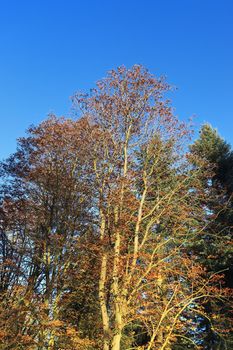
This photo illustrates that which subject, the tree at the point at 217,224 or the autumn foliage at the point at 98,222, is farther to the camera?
the tree at the point at 217,224

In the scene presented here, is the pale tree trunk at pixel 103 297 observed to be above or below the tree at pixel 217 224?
below

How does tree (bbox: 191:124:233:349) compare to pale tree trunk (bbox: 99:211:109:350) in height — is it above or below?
above

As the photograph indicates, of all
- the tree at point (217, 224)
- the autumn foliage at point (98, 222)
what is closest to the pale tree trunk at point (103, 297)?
the autumn foliage at point (98, 222)

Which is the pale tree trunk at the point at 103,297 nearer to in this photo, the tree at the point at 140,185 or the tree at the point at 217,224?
the tree at the point at 140,185

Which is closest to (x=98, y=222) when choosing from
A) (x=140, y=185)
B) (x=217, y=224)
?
(x=140, y=185)

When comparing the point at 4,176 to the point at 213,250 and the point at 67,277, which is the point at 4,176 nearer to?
the point at 67,277

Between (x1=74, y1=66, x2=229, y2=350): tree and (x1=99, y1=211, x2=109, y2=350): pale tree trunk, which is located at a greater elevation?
(x1=74, y1=66, x2=229, y2=350): tree

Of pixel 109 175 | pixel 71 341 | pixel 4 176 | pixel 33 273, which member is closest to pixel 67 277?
pixel 33 273

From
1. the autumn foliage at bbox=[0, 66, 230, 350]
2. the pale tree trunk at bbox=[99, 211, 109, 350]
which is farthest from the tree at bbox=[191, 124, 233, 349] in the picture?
the pale tree trunk at bbox=[99, 211, 109, 350]

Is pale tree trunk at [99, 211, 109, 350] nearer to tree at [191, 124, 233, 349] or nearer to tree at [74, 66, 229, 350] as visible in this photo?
tree at [74, 66, 229, 350]

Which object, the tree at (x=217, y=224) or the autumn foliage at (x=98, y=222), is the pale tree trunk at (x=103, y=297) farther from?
the tree at (x=217, y=224)

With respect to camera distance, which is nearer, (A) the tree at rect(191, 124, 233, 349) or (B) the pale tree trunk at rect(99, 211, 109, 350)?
(B) the pale tree trunk at rect(99, 211, 109, 350)

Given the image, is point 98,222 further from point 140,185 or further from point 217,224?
point 217,224

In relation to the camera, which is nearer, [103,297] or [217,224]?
[103,297]
